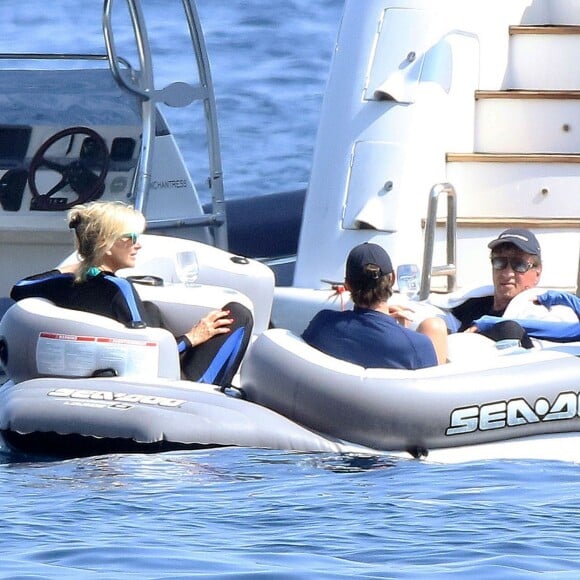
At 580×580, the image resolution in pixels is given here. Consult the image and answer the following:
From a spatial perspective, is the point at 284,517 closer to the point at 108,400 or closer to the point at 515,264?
the point at 108,400

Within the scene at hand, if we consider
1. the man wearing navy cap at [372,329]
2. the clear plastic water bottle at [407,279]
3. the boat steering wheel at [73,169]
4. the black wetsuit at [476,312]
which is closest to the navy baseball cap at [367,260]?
the man wearing navy cap at [372,329]

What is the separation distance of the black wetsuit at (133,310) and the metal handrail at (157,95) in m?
2.06

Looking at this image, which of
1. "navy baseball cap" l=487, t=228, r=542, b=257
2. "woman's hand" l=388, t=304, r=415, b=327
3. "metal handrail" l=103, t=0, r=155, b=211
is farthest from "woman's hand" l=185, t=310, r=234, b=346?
"metal handrail" l=103, t=0, r=155, b=211

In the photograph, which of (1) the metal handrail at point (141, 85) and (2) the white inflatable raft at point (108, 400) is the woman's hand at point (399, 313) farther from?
(1) the metal handrail at point (141, 85)

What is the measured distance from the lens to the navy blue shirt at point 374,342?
17.4ft


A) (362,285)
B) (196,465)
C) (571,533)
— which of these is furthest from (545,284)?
(571,533)

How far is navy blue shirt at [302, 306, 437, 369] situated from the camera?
5.32 metres

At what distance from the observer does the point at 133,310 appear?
18.4 feet

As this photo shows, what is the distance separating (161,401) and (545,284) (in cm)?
230

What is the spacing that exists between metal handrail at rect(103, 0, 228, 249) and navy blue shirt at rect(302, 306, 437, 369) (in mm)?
2710

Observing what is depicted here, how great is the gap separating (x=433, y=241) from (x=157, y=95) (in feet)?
7.97

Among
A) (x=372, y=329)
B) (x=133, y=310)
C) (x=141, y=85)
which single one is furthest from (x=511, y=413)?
(x=141, y=85)

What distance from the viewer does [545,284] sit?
7.00m

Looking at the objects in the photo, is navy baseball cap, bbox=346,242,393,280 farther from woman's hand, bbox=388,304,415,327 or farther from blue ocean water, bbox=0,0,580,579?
blue ocean water, bbox=0,0,580,579
